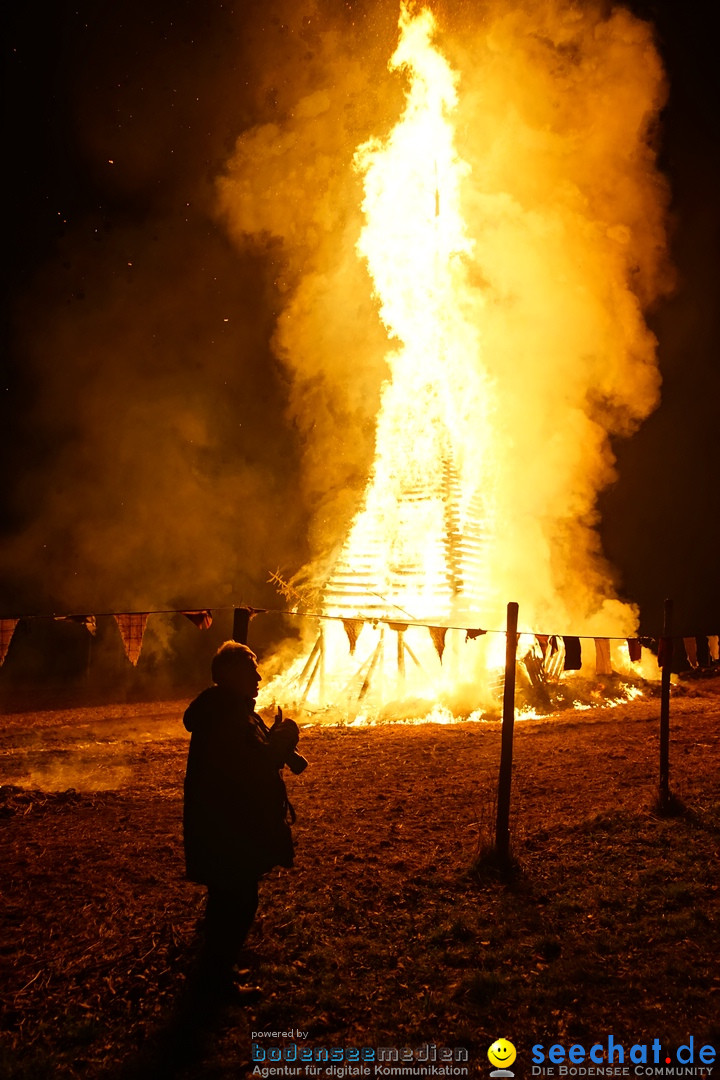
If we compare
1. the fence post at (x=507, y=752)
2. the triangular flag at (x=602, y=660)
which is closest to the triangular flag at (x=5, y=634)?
the fence post at (x=507, y=752)

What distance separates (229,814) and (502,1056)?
2.04m

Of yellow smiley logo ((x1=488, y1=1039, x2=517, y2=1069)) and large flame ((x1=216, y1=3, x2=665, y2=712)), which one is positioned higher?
large flame ((x1=216, y1=3, x2=665, y2=712))

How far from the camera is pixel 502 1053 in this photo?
352 centimetres

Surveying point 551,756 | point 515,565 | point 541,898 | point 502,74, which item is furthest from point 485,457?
point 541,898

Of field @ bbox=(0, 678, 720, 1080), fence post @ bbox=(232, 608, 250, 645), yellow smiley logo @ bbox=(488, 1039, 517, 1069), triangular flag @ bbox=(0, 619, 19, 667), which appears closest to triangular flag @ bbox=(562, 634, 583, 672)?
field @ bbox=(0, 678, 720, 1080)

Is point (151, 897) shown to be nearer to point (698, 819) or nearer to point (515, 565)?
point (698, 819)

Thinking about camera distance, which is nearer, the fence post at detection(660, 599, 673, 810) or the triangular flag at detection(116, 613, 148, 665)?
the fence post at detection(660, 599, 673, 810)

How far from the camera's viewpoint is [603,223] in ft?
74.1

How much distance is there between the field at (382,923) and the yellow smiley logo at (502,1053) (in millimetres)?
53

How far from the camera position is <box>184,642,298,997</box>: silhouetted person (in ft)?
12.4

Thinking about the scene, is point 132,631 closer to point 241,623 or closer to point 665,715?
point 241,623

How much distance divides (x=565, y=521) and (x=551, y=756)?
12.7 m

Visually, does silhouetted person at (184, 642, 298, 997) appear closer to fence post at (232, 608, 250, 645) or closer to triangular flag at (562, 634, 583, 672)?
fence post at (232, 608, 250, 645)

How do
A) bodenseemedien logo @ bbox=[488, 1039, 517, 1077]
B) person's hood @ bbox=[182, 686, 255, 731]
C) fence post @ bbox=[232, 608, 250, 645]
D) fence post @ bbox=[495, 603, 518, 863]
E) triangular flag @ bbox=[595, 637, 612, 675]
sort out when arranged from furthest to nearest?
triangular flag @ bbox=[595, 637, 612, 675] → fence post @ bbox=[495, 603, 518, 863] → fence post @ bbox=[232, 608, 250, 645] → person's hood @ bbox=[182, 686, 255, 731] → bodenseemedien logo @ bbox=[488, 1039, 517, 1077]
